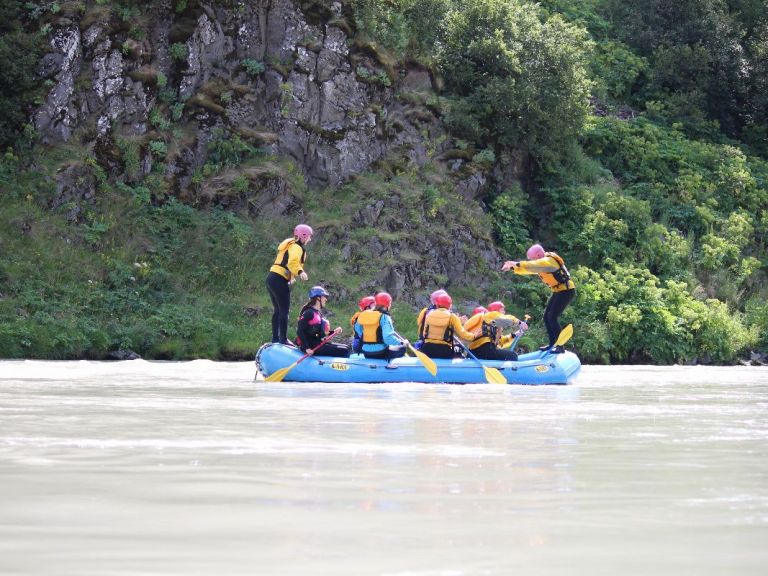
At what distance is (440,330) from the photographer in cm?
1647

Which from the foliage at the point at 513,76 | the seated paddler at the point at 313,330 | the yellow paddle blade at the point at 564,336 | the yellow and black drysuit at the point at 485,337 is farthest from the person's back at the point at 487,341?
the foliage at the point at 513,76

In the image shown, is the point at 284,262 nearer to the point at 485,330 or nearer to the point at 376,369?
the point at 376,369

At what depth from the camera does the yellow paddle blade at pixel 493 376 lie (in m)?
16.4

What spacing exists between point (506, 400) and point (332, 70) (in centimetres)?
1751

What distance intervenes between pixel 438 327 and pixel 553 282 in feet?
9.17

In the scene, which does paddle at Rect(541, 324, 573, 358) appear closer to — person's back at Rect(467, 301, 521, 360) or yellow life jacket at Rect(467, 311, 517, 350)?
person's back at Rect(467, 301, 521, 360)

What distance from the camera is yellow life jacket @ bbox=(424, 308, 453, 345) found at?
1644 centimetres

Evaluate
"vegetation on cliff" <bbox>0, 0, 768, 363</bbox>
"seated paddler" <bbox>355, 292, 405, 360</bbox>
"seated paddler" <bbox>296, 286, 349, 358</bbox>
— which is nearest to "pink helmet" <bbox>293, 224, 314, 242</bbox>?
"seated paddler" <bbox>296, 286, 349, 358</bbox>

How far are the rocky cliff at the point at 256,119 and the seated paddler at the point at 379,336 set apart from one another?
10637 mm

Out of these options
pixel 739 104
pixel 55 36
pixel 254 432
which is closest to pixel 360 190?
pixel 55 36

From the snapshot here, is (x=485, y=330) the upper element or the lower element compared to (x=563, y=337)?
upper

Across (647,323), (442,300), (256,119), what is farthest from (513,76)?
(442,300)

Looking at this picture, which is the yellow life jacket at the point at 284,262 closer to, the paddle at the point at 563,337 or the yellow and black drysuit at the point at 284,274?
the yellow and black drysuit at the point at 284,274

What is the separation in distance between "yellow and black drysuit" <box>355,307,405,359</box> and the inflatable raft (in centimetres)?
15
